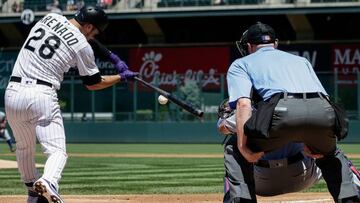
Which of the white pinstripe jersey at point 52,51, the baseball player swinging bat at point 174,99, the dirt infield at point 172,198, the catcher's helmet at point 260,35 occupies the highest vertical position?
the catcher's helmet at point 260,35

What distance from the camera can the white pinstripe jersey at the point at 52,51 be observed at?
22.5ft

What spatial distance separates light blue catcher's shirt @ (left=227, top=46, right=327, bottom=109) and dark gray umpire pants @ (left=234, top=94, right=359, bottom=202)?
4.6 inches

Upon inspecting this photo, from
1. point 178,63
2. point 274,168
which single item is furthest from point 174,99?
point 178,63

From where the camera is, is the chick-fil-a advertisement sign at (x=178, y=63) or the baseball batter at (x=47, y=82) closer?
the baseball batter at (x=47, y=82)

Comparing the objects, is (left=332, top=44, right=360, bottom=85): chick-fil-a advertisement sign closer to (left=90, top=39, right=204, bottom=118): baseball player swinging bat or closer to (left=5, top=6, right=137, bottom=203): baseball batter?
(left=90, top=39, right=204, bottom=118): baseball player swinging bat

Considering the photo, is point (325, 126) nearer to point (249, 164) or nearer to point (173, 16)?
point (249, 164)

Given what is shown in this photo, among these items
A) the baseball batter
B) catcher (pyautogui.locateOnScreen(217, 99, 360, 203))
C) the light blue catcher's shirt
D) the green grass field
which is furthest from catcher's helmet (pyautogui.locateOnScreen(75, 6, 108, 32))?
the green grass field

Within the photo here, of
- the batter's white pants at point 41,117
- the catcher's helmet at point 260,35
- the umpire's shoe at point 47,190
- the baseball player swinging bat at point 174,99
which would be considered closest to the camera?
the catcher's helmet at point 260,35

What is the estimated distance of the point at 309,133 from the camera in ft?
17.5

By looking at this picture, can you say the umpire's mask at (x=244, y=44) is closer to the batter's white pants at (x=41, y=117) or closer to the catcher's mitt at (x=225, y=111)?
the catcher's mitt at (x=225, y=111)

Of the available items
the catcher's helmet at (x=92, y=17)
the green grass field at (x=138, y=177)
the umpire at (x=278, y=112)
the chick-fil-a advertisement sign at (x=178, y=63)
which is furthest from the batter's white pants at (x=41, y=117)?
the chick-fil-a advertisement sign at (x=178, y=63)

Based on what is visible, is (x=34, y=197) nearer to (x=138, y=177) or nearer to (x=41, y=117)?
(x=41, y=117)

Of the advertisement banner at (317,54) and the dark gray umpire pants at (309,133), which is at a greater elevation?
the dark gray umpire pants at (309,133)

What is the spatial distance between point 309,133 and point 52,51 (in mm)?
2541
